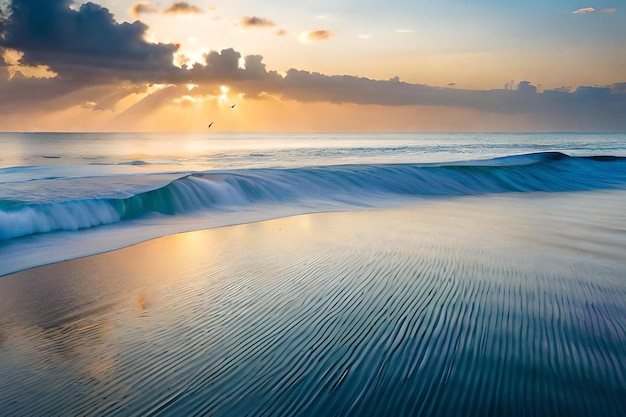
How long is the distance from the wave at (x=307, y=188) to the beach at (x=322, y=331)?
9.35ft

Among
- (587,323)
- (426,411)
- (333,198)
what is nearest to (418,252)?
(587,323)

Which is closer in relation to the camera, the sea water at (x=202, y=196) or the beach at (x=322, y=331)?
the beach at (x=322, y=331)

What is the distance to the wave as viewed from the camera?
8.55 meters

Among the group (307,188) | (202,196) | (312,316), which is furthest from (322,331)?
Result: (307,188)

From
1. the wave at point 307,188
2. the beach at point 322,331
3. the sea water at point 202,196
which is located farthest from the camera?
the wave at point 307,188

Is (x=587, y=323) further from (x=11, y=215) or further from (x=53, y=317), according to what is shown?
(x=11, y=215)

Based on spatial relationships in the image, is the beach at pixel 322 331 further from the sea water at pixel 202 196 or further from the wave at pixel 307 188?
the wave at pixel 307 188

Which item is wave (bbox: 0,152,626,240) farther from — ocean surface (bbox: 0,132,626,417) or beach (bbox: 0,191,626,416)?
beach (bbox: 0,191,626,416)

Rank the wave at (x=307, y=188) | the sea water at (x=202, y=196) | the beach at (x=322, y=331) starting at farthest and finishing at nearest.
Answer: the wave at (x=307, y=188) < the sea water at (x=202, y=196) < the beach at (x=322, y=331)

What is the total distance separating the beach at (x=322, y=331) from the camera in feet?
8.84

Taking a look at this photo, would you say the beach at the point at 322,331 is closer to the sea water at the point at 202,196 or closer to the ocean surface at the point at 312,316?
the ocean surface at the point at 312,316

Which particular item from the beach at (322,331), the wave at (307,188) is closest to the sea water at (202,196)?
the wave at (307,188)

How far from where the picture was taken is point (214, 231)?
8.20m

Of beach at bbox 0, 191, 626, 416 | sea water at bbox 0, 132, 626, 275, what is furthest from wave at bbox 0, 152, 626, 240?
beach at bbox 0, 191, 626, 416
